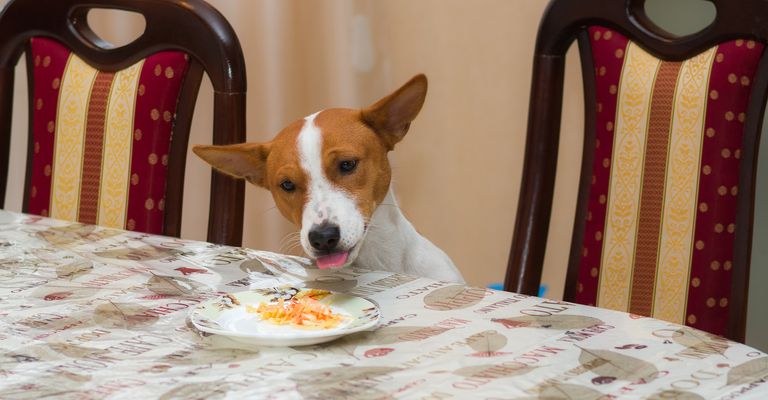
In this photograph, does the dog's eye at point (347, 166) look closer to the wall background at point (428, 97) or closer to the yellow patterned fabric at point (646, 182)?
the yellow patterned fabric at point (646, 182)

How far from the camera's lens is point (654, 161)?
1501 millimetres

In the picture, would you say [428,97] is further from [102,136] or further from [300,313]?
[300,313]

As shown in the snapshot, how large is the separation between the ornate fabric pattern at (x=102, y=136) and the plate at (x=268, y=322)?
711 millimetres

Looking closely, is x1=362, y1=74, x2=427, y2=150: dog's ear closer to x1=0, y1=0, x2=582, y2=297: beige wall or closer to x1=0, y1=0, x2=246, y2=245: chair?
x1=0, y1=0, x2=246, y2=245: chair

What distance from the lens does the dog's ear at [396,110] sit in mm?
1479

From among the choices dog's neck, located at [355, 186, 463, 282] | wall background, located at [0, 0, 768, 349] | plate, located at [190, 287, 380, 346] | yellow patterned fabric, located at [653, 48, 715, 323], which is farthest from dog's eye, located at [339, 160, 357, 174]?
wall background, located at [0, 0, 768, 349]

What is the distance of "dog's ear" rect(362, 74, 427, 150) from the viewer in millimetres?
1479

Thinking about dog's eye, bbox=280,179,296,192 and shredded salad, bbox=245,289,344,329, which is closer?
shredded salad, bbox=245,289,344,329

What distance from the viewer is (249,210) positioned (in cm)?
293

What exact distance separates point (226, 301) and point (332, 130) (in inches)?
17.8

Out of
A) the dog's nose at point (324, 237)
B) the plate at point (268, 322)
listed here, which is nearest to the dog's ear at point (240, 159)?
the dog's nose at point (324, 237)

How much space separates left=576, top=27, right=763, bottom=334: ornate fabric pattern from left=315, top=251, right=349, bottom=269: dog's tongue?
45 centimetres

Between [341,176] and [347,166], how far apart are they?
0.7 inches

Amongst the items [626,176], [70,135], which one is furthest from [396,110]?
[70,135]
